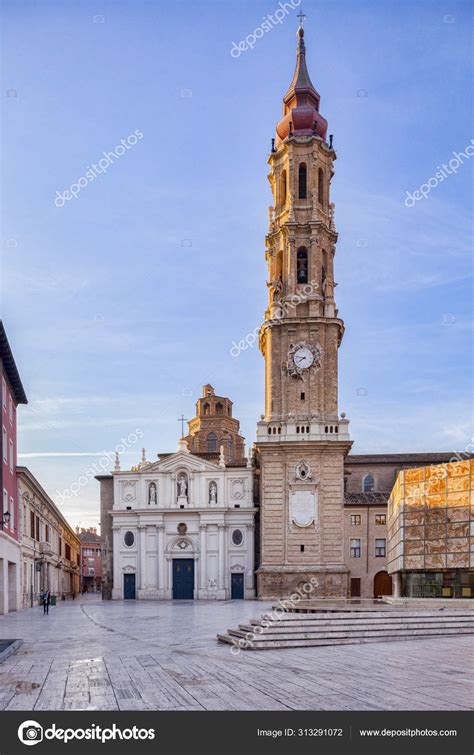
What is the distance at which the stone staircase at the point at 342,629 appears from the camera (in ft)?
69.7

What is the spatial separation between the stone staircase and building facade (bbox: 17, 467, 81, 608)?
103 feet

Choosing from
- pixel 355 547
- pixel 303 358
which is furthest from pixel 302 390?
pixel 355 547

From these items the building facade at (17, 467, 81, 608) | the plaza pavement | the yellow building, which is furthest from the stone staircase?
the building facade at (17, 467, 81, 608)

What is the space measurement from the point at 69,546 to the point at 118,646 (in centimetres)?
8368

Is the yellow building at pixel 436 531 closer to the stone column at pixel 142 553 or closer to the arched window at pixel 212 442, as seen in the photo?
the stone column at pixel 142 553

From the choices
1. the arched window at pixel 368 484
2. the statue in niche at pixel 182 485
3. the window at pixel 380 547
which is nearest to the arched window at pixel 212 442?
the arched window at pixel 368 484

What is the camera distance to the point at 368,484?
7456cm

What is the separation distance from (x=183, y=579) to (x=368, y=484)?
20.3 meters

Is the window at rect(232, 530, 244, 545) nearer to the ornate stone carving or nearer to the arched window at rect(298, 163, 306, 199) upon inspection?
the ornate stone carving

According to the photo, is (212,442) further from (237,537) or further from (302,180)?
(302,180)

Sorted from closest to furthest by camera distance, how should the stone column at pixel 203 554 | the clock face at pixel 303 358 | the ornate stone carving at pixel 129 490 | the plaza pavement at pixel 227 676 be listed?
the plaza pavement at pixel 227 676 → the clock face at pixel 303 358 → the stone column at pixel 203 554 → the ornate stone carving at pixel 129 490

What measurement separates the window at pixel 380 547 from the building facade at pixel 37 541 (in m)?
26.9

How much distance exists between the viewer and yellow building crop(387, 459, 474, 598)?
141 feet

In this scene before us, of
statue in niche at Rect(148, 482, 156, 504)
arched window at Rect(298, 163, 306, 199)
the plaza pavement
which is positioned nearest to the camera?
the plaza pavement
